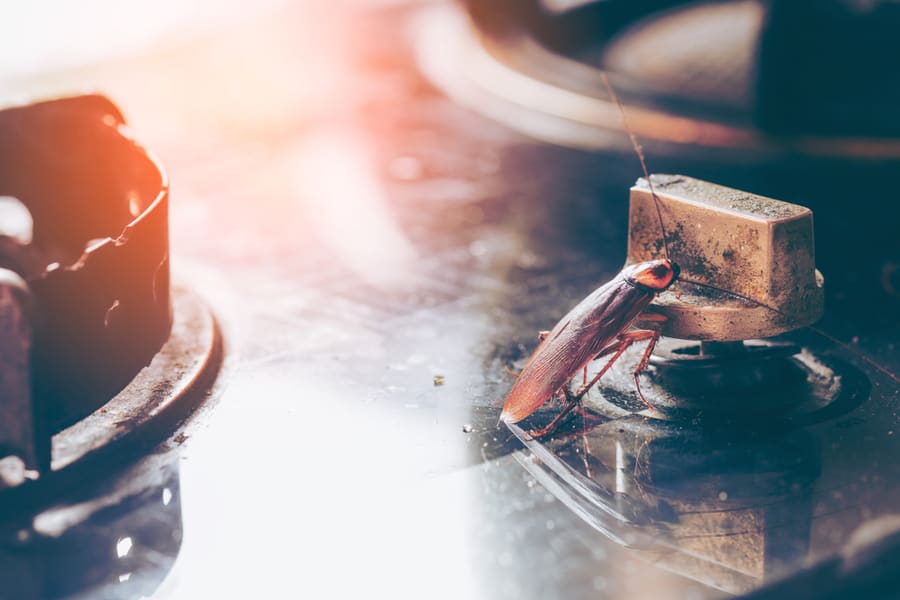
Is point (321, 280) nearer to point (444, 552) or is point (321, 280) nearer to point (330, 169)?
point (330, 169)

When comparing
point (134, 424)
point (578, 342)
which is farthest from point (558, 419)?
point (134, 424)

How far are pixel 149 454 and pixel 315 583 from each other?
1.80ft

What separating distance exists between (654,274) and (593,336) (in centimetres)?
18

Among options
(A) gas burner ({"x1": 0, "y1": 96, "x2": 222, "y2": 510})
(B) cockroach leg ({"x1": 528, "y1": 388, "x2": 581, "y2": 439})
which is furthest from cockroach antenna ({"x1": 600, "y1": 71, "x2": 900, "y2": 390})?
(A) gas burner ({"x1": 0, "y1": 96, "x2": 222, "y2": 510})

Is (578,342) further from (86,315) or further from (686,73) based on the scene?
(686,73)

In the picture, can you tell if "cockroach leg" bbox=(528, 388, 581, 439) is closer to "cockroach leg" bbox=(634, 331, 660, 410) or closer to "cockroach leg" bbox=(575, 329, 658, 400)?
"cockroach leg" bbox=(575, 329, 658, 400)

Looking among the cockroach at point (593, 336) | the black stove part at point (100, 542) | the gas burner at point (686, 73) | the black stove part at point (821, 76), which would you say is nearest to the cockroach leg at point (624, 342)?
the cockroach at point (593, 336)

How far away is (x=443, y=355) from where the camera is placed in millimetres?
2139

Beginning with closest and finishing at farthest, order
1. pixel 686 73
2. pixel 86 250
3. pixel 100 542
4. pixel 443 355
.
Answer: pixel 100 542 < pixel 86 250 < pixel 443 355 < pixel 686 73

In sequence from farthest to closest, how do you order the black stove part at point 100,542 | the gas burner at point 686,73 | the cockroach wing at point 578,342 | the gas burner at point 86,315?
1. the gas burner at point 686,73
2. the cockroach wing at point 578,342
3. the gas burner at point 86,315
4. the black stove part at point 100,542

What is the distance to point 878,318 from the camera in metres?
2.12

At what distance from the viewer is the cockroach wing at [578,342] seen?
1730 millimetres

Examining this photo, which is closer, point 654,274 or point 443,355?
point 654,274

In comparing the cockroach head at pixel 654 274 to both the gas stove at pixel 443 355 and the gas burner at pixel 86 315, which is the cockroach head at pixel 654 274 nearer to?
the gas stove at pixel 443 355
